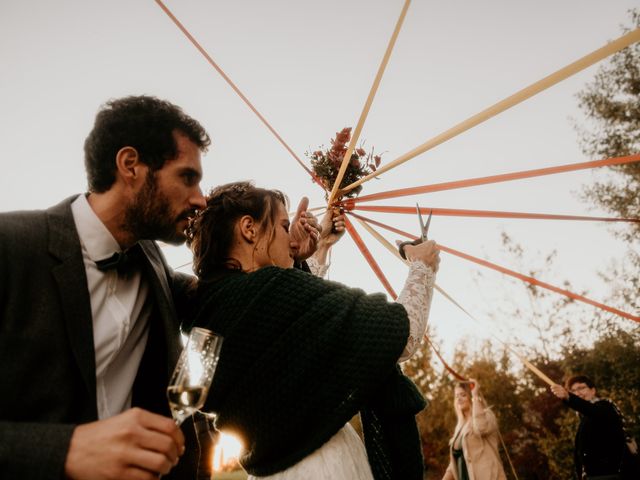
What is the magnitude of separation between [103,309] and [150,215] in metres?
0.42

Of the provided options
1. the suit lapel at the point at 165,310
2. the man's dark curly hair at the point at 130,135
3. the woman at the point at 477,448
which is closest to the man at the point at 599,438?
the woman at the point at 477,448

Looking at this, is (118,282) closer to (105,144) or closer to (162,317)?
(162,317)

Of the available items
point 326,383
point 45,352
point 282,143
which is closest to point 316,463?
point 326,383

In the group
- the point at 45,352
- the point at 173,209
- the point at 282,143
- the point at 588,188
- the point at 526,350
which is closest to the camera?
the point at 45,352

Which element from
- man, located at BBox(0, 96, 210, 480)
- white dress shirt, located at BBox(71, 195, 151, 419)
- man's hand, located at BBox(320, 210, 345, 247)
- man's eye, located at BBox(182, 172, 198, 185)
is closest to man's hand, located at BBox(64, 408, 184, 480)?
man, located at BBox(0, 96, 210, 480)

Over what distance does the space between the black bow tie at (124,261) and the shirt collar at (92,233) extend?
0.04m

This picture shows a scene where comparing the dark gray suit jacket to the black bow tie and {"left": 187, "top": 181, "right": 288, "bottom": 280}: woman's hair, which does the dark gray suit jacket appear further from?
{"left": 187, "top": 181, "right": 288, "bottom": 280}: woman's hair

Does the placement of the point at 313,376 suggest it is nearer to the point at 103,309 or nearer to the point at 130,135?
the point at 103,309

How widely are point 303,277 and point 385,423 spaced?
68cm

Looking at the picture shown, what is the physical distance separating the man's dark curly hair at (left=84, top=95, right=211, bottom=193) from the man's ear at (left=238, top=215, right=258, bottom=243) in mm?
452

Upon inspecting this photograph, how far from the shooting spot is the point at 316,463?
1562 mm

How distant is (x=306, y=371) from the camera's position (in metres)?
1.55

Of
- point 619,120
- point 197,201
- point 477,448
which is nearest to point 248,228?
point 197,201

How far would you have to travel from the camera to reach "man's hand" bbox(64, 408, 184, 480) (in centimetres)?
94
